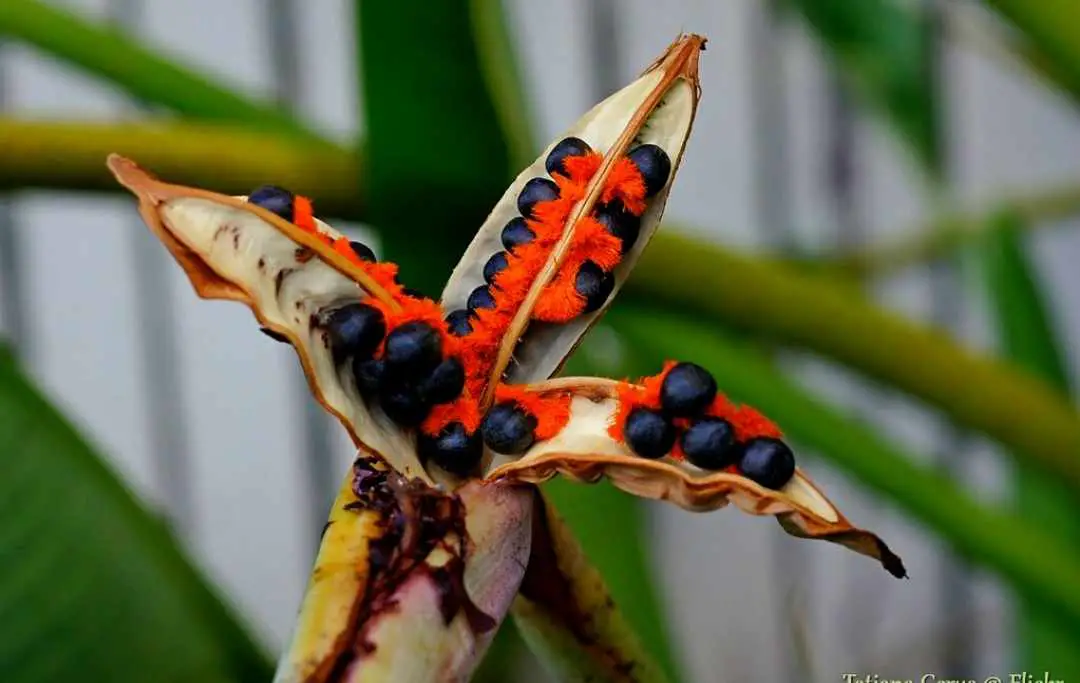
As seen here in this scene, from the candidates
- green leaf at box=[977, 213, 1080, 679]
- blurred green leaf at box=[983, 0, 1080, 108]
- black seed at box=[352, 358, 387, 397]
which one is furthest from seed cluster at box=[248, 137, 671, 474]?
green leaf at box=[977, 213, 1080, 679]

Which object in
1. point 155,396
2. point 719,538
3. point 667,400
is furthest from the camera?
point 719,538

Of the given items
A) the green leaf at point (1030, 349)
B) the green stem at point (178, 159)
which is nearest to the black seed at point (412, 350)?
the green stem at point (178, 159)

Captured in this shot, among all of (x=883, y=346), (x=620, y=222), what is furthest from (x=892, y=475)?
(x=620, y=222)

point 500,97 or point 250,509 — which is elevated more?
point 500,97

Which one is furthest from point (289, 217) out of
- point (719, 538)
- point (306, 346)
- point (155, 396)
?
point (719, 538)

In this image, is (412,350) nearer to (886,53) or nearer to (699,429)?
(699,429)

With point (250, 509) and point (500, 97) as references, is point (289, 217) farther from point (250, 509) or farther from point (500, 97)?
point (250, 509)
